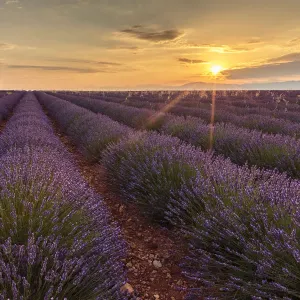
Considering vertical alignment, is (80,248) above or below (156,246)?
above

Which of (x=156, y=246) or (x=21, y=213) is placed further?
(x=156, y=246)

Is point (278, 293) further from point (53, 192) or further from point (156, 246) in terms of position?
point (53, 192)

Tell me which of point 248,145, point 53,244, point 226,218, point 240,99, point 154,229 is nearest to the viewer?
point 53,244

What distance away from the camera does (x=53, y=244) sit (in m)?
1.80

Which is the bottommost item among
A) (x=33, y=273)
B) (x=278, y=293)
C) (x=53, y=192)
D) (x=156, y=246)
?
(x=156, y=246)

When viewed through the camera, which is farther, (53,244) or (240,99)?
(240,99)

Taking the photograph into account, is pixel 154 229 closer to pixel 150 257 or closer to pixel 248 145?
pixel 150 257

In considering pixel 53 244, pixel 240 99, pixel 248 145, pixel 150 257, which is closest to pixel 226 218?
pixel 150 257

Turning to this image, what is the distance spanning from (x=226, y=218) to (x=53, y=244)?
4.22ft

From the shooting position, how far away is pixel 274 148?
492 centimetres

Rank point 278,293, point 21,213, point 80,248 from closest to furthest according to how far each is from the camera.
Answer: point 278,293
point 80,248
point 21,213

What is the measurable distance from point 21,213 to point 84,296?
95cm

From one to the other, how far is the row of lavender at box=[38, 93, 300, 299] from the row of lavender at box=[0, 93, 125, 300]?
2.10 ft

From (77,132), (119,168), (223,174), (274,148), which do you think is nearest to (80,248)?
(223,174)
